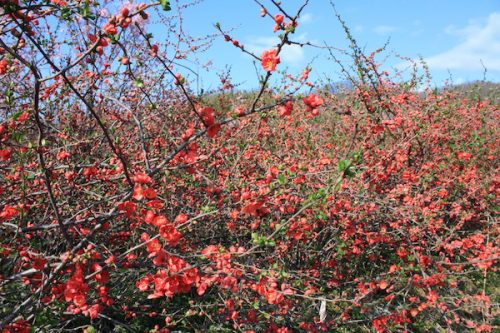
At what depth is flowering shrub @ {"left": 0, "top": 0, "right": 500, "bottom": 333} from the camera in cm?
170

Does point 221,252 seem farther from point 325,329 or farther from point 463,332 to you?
point 463,332

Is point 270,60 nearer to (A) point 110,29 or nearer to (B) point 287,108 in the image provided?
(B) point 287,108

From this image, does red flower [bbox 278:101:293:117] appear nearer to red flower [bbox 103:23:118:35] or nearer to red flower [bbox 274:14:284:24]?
red flower [bbox 274:14:284:24]

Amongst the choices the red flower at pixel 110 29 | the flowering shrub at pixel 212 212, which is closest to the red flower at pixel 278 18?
the flowering shrub at pixel 212 212

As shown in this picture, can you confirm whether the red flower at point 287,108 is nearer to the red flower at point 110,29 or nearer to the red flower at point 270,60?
the red flower at point 270,60

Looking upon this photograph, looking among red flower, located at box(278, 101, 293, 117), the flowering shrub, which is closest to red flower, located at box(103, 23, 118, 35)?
the flowering shrub

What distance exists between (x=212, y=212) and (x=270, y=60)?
2.04 feet

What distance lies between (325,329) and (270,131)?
289 cm

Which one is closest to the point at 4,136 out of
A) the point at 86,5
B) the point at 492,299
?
the point at 86,5

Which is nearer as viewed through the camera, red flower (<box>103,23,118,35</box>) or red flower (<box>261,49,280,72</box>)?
red flower (<box>103,23,118,35</box>)

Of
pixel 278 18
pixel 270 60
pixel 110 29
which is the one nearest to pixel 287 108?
pixel 270 60

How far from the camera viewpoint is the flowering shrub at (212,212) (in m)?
1.70

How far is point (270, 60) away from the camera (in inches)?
60.6

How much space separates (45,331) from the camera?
212cm
